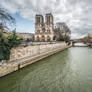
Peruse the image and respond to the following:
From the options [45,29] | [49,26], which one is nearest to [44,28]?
[45,29]

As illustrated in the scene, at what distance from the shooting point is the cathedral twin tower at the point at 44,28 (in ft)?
112

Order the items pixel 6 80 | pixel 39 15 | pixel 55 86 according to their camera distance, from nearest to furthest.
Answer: pixel 55 86, pixel 6 80, pixel 39 15

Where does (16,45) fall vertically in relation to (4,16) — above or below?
below

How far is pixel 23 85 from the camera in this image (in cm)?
423

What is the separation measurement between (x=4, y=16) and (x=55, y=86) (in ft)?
21.2

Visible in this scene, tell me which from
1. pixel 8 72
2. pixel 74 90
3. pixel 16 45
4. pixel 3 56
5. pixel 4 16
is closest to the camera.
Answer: pixel 74 90

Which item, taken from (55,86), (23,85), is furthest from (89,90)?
(23,85)

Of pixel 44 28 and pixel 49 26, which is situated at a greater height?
pixel 49 26

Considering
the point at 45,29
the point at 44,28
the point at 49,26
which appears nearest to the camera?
the point at 49,26

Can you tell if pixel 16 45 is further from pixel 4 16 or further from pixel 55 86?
pixel 55 86

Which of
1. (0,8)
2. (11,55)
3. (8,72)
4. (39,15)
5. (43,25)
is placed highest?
(39,15)

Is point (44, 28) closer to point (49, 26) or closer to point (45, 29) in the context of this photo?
point (45, 29)

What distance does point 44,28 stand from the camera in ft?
119

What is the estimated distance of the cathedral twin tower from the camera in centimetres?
3425
